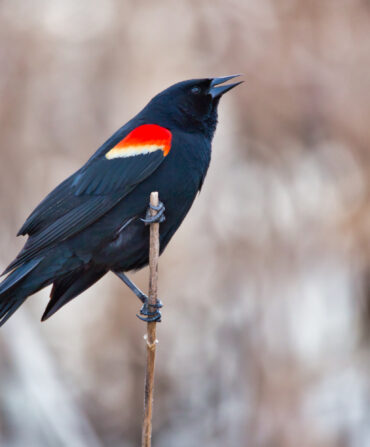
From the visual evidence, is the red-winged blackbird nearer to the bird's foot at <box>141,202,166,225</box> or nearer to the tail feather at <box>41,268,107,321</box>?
the tail feather at <box>41,268,107,321</box>

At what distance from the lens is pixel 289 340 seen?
4.95 metres

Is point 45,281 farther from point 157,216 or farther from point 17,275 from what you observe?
point 157,216

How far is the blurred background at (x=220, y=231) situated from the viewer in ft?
15.9

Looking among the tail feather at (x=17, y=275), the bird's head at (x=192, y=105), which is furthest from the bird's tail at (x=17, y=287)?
the bird's head at (x=192, y=105)

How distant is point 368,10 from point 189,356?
9.27ft


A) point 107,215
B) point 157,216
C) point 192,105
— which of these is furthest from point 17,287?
point 192,105

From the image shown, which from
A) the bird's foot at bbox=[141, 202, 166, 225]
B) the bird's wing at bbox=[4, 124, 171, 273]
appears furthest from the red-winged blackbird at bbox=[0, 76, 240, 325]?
the bird's foot at bbox=[141, 202, 166, 225]

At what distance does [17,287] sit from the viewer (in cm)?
279

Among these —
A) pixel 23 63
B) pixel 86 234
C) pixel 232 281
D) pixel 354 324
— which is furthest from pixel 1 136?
pixel 354 324

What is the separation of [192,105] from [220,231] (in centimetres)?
195

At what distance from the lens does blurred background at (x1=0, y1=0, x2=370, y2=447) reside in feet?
15.9

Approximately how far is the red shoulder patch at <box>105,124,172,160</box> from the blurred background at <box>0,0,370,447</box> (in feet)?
6.50

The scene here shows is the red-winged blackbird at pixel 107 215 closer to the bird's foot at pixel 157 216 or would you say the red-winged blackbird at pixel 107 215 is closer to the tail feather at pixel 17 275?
the tail feather at pixel 17 275

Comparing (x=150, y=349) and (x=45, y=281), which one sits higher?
(x=45, y=281)
